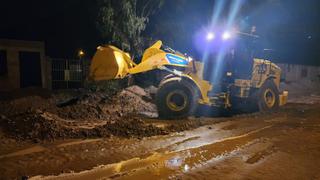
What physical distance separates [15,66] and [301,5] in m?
29.3

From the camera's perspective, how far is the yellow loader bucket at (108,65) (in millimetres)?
10367

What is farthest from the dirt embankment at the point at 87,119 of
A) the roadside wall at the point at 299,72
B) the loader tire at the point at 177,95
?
the roadside wall at the point at 299,72

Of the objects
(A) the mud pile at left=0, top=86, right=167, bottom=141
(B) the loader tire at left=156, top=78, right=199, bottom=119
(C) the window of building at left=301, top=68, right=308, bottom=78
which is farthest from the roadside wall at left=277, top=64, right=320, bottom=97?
(B) the loader tire at left=156, top=78, right=199, bottom=119

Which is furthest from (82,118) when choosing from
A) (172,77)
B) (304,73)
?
(304,73)

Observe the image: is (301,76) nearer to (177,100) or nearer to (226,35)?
(226,35)

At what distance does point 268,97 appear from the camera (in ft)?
41.8

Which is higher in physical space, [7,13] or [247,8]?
[247,8]

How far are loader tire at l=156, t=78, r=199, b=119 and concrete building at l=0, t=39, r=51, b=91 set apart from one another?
10048 millimetres

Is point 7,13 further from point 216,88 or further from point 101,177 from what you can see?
point 101,177

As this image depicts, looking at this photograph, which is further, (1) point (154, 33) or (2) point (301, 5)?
(2) point (301, 5)

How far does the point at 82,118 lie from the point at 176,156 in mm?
4270

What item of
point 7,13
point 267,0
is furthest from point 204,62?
point 267,0

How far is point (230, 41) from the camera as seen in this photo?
11.3 m

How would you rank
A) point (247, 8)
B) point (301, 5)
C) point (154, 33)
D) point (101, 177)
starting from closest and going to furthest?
point (101, 177), point (154, 33), point (247, 8), point (301, 5)
